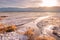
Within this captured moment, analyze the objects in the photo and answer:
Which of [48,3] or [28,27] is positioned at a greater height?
[48,3]

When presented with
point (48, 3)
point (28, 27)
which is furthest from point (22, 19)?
point (48, 3)

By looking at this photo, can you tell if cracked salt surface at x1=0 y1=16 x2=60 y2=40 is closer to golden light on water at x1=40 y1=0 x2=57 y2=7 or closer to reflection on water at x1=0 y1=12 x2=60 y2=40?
reflection on water at x1=0 y1=12 x2=60 y2=40

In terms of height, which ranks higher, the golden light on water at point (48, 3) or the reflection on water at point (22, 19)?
the golden light on water at point (48, 3)

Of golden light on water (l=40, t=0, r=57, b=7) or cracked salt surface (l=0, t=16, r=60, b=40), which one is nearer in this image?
cracked salt surface (l=0, t=16, r=60, b=40)

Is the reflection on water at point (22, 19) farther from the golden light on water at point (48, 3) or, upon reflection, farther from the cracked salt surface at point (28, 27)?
the golden light on water at point (48, 3)

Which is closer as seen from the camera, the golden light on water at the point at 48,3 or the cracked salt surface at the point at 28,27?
the cracked salt surface at the point at 28,27

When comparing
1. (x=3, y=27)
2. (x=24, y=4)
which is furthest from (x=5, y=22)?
(x=24, y=4)

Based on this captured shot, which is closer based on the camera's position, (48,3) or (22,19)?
(22,19)

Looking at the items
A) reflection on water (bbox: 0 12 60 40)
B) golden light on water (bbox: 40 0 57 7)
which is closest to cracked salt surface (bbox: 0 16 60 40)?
reflection on water (bbox: 0 12 60 40)

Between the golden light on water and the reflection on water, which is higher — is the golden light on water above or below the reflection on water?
above

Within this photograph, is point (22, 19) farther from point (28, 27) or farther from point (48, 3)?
point (48, 3)

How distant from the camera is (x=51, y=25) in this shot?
1.45 metres

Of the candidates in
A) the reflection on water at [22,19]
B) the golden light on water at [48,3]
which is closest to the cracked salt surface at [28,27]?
the reflection on water at [22,19]

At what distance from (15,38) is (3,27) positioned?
0.20 m
